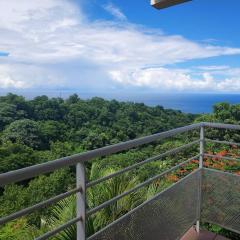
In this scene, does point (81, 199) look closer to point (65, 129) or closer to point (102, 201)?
point (102, 201)

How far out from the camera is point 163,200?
7.84ft

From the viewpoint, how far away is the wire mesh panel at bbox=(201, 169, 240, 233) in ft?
9.27

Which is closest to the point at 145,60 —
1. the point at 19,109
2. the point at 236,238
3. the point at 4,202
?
the point at 19,109

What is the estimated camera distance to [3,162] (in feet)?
73.1

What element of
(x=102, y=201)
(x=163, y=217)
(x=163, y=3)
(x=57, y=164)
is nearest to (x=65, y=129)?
(x=102, y=201)

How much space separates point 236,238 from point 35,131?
28079mm

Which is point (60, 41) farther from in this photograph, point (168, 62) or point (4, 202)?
point (4, 202)

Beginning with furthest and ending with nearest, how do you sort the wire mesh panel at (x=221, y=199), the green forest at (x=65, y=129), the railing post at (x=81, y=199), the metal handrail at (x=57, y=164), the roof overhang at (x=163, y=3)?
the green forest at (x=65, y=129) < the wire mesh panel at (x=221, y=199) < the roof overhang at (x=163, y=3) < the railing post at (x=81, y=199) < the metal handrail at (x=57, y=164)

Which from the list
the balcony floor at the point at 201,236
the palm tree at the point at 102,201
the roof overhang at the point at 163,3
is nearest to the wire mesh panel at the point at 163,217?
the balcony floor at the point at 201,236

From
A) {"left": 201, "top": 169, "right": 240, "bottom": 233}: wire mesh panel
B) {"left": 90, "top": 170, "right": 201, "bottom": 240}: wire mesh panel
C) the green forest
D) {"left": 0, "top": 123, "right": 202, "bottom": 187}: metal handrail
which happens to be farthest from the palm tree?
the green forest

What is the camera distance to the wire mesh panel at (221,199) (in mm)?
2824

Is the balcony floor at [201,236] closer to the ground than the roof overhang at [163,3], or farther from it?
closer to the ground

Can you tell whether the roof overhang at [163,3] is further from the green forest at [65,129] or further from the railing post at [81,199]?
the green forest at [65,129]

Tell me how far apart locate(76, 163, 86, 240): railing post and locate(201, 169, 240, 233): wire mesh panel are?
1536 mm
